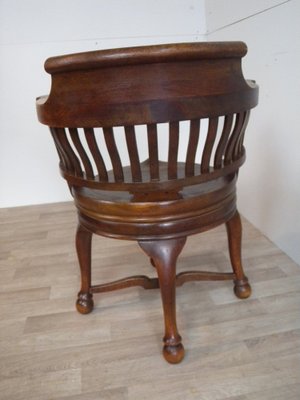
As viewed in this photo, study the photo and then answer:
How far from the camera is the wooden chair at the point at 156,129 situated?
65 cm

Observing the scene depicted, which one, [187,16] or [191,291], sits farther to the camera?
[187,16]

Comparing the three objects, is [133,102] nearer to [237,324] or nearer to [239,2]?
[237,324]

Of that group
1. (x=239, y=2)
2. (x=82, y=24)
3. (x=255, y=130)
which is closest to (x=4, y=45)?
(x=82, y=24)

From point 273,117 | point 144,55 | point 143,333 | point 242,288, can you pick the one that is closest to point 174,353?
point 143,333

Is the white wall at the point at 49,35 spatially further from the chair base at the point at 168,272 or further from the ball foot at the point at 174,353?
the ball foot at the point at 174,353

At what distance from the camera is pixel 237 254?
116cm

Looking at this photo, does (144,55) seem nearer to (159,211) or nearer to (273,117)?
(159,211)

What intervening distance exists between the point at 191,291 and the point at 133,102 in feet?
2.90

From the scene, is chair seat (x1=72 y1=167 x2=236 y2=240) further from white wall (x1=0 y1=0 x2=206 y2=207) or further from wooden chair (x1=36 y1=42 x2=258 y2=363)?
white wall (x1=0 y1=0 x2=206 y2=207)

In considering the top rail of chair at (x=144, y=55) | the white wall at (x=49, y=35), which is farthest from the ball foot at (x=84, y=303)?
the white wall at (x=49, y=35)

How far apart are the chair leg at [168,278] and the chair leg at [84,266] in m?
0.28

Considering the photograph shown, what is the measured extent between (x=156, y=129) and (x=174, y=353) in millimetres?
661

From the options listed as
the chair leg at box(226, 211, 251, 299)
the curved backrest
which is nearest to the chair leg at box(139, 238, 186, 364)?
the curved backrest

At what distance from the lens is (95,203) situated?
2.91 feet
